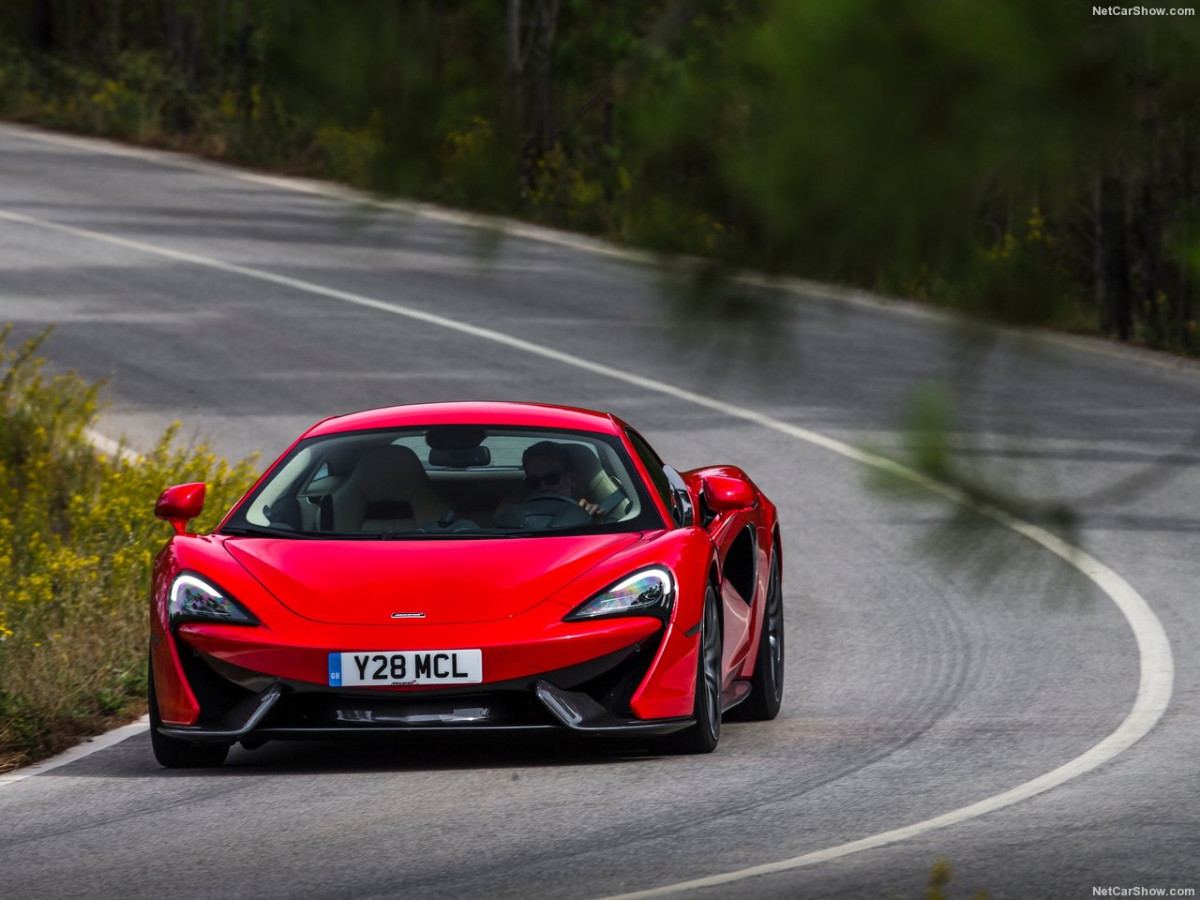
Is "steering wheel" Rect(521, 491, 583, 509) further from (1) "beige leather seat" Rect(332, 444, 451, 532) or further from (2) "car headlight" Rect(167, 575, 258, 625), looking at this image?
(2) "car headlight" Rect(167, 575, 258, 625)

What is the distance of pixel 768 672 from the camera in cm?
999

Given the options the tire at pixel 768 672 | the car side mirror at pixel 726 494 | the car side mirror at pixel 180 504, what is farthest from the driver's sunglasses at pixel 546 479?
the car side mirror at pixel 180 504

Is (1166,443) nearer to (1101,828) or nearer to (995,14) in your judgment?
(1101,828)

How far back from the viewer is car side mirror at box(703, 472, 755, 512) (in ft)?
31.3

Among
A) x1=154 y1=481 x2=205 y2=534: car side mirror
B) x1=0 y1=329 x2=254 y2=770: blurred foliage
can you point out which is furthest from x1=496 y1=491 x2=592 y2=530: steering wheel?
x1=0 y1=329 x2=254 y2=770: blurred foliage

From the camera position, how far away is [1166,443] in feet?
59.5

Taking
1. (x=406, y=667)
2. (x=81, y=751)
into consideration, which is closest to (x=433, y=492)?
(x=406, y=667)

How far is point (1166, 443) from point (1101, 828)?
35.9 ft

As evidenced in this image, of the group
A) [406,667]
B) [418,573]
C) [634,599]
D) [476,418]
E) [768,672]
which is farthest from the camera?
[476,418]

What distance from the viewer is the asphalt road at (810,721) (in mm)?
5551

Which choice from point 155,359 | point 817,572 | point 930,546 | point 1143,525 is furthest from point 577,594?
point 155,359

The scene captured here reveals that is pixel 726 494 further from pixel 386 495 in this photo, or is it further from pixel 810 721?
pixel 386 495

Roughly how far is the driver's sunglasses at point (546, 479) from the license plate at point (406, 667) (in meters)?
1.45

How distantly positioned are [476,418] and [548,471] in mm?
556
